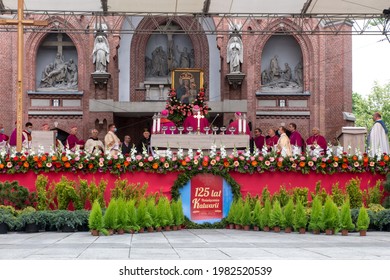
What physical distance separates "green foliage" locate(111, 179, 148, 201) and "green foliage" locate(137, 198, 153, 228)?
7.34 feet

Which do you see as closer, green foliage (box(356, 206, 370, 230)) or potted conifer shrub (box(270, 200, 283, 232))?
green foliage (box(356, 206, 370, 230))

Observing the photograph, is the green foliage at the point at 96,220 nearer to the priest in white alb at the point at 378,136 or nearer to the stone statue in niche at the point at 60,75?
the priest in white alb at the point at 378,136

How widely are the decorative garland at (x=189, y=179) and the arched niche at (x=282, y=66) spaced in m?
17.7

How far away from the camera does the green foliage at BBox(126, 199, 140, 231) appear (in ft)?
47.7

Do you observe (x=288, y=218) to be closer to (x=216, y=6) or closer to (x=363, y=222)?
Answer: (x=363, y=222)

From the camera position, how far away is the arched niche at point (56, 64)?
3444 centimetres

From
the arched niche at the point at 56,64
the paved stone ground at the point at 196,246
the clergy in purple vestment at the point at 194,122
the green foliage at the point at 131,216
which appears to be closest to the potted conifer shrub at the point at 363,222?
the paved stone ground at the point at 196,246

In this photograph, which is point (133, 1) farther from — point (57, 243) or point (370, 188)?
point (57, 243)

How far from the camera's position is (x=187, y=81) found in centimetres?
3212

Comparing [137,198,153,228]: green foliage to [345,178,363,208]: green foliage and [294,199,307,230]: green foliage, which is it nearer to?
[294,199,307,230]: green foliage

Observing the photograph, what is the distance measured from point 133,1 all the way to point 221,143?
9208mm

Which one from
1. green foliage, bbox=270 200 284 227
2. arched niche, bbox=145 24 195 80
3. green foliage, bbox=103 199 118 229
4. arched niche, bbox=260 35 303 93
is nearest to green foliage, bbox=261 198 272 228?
green foliage, bbox=270 200 284 227

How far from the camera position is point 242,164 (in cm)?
1800
